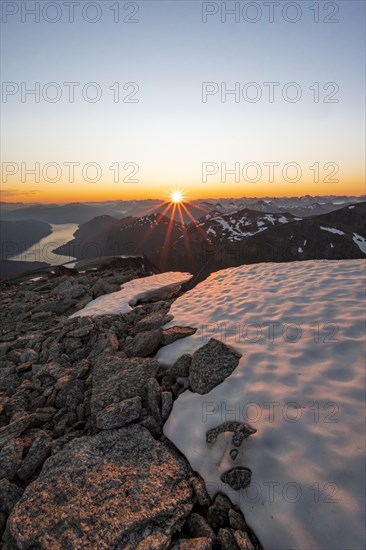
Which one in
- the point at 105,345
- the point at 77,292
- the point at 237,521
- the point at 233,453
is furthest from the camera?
the point at 77,292

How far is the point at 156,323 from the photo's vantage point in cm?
996

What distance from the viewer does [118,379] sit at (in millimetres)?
7012

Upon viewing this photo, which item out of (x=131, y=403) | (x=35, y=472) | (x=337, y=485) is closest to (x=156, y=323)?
(x=131, y=403)

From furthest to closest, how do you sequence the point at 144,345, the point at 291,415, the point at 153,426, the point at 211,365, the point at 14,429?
the point at 144,345
the point at 211,365
the point at 14,429
the point at 153,426
the point at 291,415

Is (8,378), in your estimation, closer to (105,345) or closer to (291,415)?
(105,345)

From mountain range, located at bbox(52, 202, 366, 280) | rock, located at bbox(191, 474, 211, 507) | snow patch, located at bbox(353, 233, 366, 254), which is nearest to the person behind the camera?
rock, located at bbox(191, 474, 211, 507)

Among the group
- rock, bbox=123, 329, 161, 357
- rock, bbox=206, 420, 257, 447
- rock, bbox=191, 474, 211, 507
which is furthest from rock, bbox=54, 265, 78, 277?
rock, bbox=191, 474, 211, 507

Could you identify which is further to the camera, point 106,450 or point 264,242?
point 264,242

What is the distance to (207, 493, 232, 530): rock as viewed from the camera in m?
4.14

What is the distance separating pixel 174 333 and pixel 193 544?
17.0 feet

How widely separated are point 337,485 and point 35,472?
4895 mm

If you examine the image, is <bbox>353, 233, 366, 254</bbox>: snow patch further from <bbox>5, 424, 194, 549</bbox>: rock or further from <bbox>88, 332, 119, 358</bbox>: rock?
<bbox>5, 424, 194, 549</bbox>: rock

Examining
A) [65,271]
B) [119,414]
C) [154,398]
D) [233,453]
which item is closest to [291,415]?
[233,453]

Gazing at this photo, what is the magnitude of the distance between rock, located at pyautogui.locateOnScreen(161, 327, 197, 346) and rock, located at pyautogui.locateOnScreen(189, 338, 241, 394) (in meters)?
1.15
